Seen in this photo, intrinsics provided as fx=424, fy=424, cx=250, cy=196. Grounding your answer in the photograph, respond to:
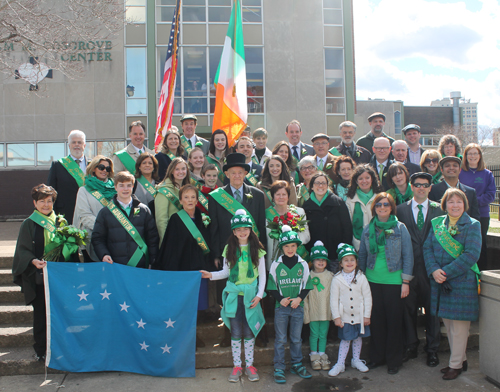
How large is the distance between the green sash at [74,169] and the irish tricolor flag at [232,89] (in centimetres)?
240

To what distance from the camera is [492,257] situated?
6.20m

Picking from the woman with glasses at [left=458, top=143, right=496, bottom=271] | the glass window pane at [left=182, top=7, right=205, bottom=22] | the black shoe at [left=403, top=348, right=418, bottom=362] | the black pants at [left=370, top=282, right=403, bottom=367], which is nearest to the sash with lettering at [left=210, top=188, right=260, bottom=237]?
the black pants at [left=370, top=282, right=403, bottom=367]

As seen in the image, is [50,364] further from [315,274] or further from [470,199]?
[470,199]

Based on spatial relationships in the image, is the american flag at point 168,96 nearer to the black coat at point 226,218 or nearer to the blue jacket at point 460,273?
the black coat at point 226,218

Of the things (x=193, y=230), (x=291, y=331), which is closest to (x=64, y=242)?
(x=193, y=230)

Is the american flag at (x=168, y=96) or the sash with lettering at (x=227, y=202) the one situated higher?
the american flag at (x=168, y=96)

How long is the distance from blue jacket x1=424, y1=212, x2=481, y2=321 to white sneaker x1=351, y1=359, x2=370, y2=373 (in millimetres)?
937

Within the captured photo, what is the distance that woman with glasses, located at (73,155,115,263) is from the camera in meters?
4.98

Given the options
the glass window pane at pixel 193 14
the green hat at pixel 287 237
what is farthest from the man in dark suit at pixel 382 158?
the glass window pane at pixel 193 14

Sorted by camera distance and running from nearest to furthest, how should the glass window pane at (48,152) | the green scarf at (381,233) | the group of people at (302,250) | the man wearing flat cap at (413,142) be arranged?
the group of people at (302,250), the green scarf at (381,233), the man wearing flat cap at (413,142), the glass window pane at (48,152)

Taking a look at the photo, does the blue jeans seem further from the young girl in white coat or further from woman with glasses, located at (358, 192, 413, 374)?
woman with glasses, located at (358, 192, 413, 374)

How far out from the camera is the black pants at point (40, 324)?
4691 mm

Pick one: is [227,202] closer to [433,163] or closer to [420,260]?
[420,260]

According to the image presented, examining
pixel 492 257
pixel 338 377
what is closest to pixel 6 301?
pixel 338 377
